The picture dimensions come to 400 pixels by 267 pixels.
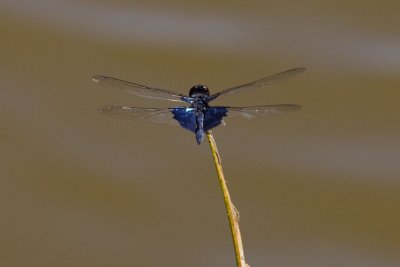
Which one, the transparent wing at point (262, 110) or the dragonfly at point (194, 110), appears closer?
the dragonfly at point (194, 110)

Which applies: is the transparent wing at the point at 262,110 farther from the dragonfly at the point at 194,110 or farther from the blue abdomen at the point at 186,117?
the blue abdomen at the point at 186,117

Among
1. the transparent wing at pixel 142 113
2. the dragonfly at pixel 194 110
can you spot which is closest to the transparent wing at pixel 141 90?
the dragonfly at pixel 194 110

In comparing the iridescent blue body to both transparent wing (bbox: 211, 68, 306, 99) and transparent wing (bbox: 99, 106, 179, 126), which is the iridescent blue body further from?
transparent wing (bbox: 211, 68, 306, 99)

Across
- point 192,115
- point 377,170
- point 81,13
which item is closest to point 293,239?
point 377,170

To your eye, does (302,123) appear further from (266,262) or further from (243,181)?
(266,262)

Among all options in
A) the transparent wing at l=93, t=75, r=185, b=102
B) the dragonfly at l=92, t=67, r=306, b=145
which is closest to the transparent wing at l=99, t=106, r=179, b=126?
the dragonfly at l=92, t=67, r=306, b=145
